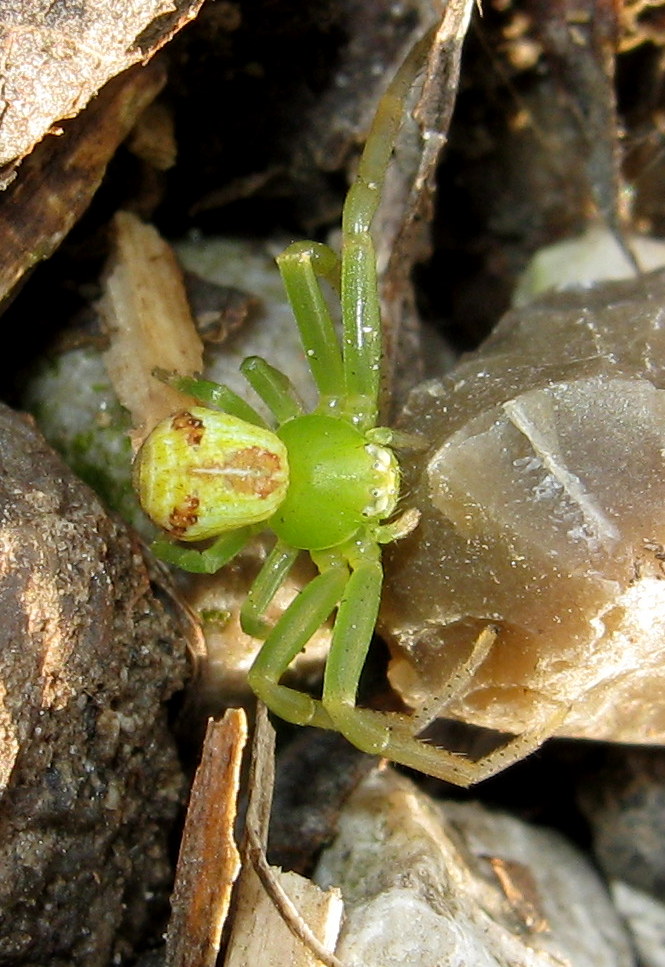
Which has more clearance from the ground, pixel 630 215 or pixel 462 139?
pixel 462 139

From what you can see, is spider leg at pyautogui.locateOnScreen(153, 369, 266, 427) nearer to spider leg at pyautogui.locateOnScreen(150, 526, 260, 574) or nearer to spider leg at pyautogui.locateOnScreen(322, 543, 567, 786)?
spider leg at pyautogui.locateOnScreen(150, 526, 260, 574)

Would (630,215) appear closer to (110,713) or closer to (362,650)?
(362,650)

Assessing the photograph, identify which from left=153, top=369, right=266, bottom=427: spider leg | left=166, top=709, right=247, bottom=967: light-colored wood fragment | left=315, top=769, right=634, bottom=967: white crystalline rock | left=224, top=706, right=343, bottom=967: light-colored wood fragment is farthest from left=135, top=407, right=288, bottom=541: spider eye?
left=315, top=769, right=634, bottom=967: white crystalline rock

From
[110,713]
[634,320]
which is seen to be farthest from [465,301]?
[110,713]

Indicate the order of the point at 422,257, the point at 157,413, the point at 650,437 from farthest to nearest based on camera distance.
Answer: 1. the point at 422,257
2. the point at 157,413
3. the point at 650,437

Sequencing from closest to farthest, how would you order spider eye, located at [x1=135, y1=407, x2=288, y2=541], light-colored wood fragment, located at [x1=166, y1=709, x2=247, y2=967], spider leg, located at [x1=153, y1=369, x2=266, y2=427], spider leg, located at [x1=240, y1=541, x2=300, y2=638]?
light-colored wood fragment, located at [x1=166, y1=709, x2=247, y2=967] < spider eye, located at [x1=135, y1=407, x2=288, y2=541] < spider leg, located at [x1=240, y1=541, x2=300, y2=638] < spider leg, located at [x1=153, y1=369, x2=266, y2=427]

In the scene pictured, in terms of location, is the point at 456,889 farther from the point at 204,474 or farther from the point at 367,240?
the point at 367,240

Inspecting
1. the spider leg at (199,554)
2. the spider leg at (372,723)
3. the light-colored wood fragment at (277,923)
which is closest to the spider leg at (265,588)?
the spider leg at (199,554)

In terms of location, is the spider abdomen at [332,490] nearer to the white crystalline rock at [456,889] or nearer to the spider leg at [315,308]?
the spider leg at [315,308]
